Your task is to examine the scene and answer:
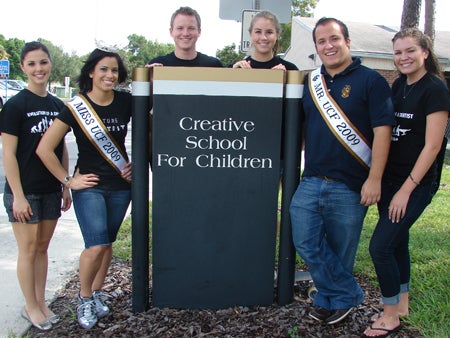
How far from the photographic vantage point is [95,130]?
2.97 metres

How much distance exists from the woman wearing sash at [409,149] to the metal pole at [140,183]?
1.42m

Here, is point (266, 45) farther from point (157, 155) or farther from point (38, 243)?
point (38, 243)

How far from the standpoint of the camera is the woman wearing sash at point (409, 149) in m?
2.65

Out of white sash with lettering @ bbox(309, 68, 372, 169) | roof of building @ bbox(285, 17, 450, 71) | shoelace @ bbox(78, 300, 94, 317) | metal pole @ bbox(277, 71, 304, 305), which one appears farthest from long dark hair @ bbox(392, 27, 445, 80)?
roof of building @ bbox(285, 17, 450, 71)

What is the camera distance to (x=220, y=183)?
3074 millimetres

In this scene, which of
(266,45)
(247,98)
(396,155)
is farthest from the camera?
(266,45)

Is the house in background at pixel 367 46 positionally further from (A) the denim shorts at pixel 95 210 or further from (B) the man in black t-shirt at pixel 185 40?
(A) the denim shorts at pixel 95 210

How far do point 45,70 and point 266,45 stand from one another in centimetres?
143

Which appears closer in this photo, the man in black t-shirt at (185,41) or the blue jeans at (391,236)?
the blue jeans at (391,236)

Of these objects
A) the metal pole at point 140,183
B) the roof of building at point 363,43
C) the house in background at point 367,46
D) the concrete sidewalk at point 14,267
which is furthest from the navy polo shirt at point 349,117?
the roof of building at point 363,43

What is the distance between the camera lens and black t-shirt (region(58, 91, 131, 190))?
9.90 ft

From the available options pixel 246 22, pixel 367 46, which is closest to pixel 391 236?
pixel 246 22

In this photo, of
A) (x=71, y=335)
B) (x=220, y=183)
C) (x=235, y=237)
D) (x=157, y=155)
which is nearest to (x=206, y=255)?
(x=235, y=237)

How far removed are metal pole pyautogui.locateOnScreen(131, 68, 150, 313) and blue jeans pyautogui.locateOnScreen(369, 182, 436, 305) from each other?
142cm
